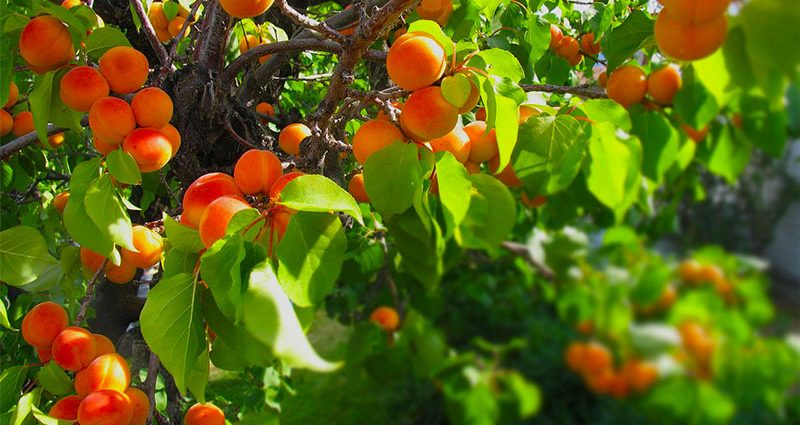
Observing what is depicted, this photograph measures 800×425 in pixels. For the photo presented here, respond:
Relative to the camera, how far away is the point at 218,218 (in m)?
0.49

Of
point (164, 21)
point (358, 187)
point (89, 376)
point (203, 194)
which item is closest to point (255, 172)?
point (203, 194)

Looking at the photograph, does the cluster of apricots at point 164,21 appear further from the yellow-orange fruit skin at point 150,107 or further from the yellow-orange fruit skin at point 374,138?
the yellow-orange fruit skin at point 374,138

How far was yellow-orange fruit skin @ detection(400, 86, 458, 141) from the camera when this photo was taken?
52cm

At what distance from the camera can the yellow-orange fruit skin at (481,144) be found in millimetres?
621

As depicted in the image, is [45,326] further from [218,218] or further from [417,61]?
[417,61]

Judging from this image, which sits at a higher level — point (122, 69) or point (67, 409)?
point (122, 69)

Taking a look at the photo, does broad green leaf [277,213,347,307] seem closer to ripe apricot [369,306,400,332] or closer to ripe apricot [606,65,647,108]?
ripe apricot [369,306,400,332]

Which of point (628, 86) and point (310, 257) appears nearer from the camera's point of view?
point (310, 257)

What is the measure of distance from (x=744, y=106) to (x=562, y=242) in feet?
0.47

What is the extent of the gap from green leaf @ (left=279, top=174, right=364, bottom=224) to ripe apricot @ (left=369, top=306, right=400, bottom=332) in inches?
6.2

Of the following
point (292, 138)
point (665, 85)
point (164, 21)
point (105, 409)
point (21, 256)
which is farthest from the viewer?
point (164, 21)

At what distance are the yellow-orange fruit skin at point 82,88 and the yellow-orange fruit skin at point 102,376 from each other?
1.02 ft

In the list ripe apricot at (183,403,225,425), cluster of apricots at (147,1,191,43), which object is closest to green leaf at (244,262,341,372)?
ripe apricot at (183,403,225,425)

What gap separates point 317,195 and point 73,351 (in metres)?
→ 0.48
